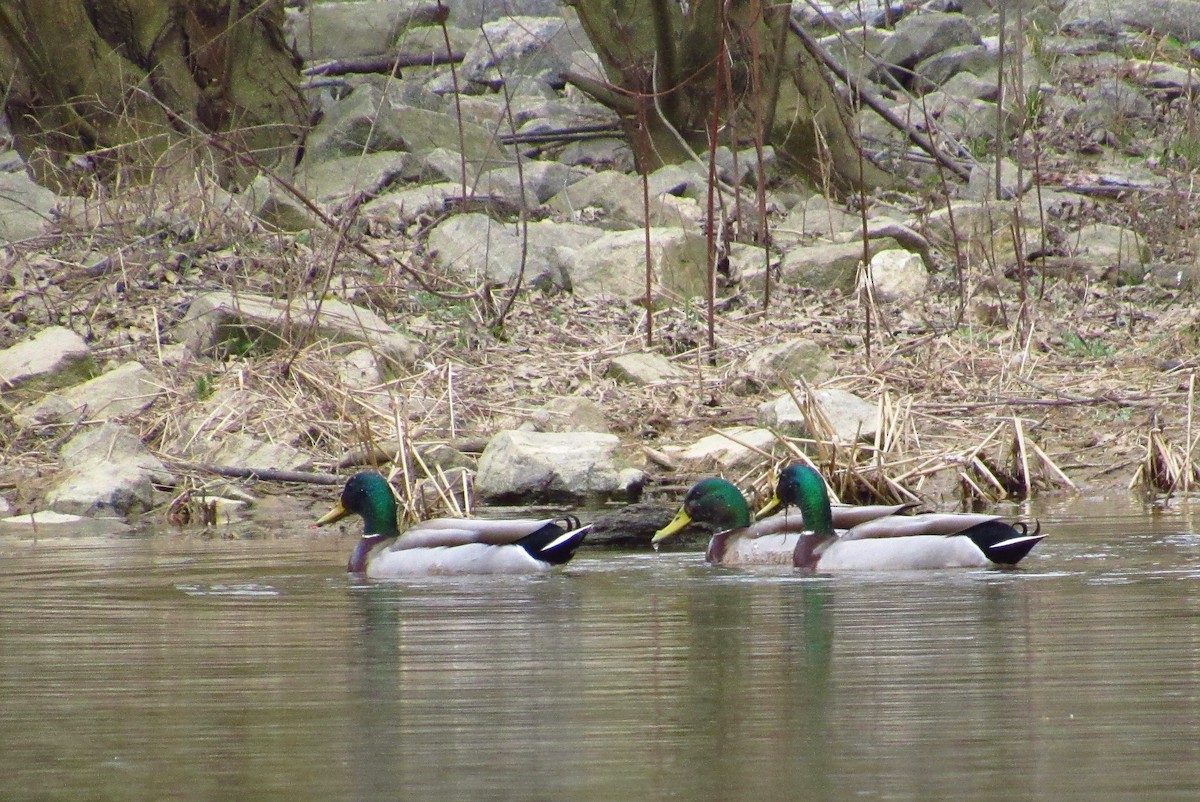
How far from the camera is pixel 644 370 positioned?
43.7ft

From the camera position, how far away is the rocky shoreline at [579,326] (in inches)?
454

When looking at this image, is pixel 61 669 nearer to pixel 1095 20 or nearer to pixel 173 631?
pixel 173 631

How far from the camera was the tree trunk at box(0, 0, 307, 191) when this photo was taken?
1599cm

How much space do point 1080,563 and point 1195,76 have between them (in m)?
15.6

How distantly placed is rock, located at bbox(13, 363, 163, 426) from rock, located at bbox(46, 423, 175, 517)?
1.56ft

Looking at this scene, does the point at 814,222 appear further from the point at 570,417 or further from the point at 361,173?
the point at 570,417

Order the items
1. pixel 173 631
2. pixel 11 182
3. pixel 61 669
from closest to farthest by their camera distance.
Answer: pixel 61 669
pixel 173 631
pixel 11 182

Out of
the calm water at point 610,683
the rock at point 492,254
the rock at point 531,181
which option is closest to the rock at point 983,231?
the rock at point 492,254

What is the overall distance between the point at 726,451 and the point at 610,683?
6469 millimetres

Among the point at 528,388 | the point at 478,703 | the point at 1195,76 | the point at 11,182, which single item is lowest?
the point at 478,703

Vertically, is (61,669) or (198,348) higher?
(198,348)

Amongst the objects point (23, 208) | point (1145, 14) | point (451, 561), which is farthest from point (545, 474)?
point (1145, 14)

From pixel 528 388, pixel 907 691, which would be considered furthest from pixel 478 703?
pixel 528 388

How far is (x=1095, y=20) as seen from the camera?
25.2m
